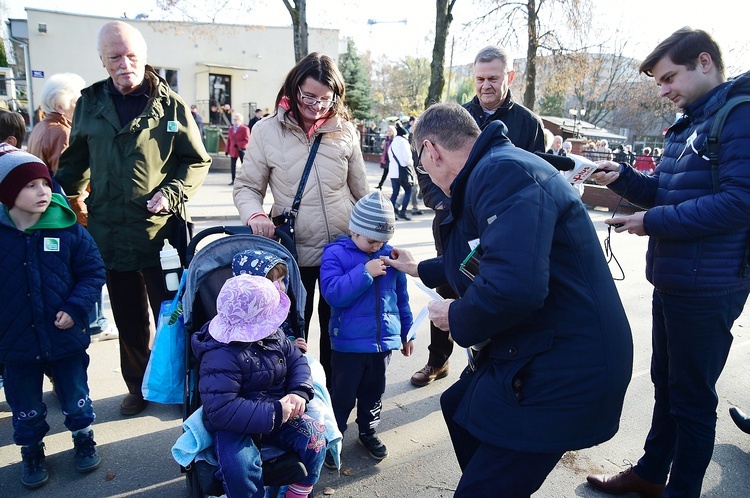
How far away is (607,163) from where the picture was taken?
2.98 meters

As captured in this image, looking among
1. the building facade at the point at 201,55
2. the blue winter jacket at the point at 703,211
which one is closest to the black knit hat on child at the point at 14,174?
the blue winter jacket at the point at 703,211

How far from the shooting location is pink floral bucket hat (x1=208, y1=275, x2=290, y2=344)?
2283 millimetres

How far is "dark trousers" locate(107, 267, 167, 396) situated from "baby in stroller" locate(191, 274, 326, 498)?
1.39 m

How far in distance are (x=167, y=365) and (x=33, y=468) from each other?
116cm

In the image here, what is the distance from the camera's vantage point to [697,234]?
96.3 inches

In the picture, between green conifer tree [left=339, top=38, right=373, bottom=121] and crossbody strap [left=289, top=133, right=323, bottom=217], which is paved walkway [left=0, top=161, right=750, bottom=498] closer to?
crossbody strap [left=289, top=133, right=323, bottom=217]

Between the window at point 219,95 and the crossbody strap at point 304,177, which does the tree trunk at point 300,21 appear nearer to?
the crossbody strap at point 304,177

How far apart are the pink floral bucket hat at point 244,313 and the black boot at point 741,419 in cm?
334

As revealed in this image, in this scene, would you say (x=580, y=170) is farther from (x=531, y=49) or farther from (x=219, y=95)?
(x=219, y=95)

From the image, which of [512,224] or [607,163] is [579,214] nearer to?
[512,224]

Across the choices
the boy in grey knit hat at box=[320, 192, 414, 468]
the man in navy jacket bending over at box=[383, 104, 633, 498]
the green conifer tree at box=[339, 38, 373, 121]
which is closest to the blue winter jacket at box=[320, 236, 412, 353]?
the boy in grey knit hat at box=[320, 192, 414, 468]

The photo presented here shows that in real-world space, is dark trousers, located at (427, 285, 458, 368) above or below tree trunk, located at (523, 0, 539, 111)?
below

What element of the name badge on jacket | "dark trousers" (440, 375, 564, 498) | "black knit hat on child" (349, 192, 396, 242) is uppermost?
"black knit hat on child" (349, 192, 396, 242)

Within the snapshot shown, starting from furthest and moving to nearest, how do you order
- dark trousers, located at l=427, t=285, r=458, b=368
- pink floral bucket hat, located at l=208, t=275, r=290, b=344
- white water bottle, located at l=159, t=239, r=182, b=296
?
dark trousers, located at l=427, t=285, r=458, b=368 → white water bottle, located at l=159, t=239, r=182, b=296 → pink floral bucket hat, located at l=208, t=275, r=290, b=344
